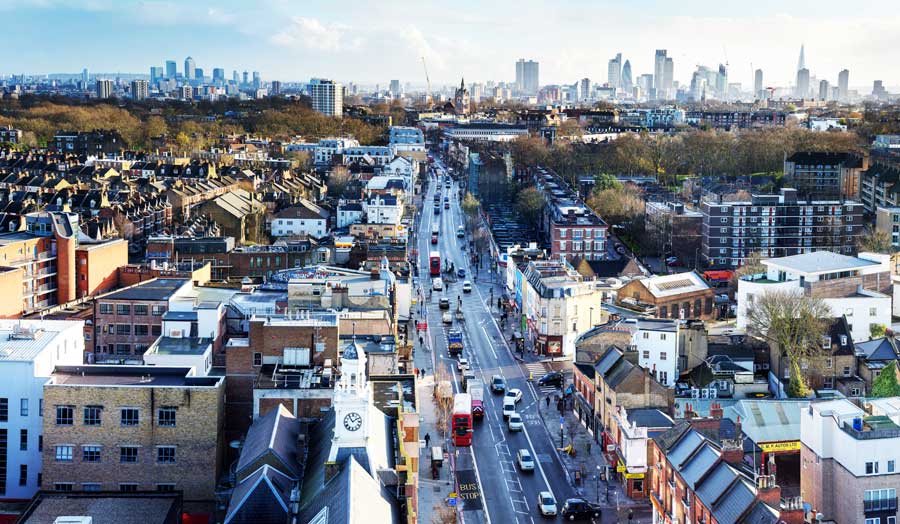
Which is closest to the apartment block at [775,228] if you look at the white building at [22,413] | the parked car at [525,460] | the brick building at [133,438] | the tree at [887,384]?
the tree at [887,384]

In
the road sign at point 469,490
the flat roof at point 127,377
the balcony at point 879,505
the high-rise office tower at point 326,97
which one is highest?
the high-rise office tower at point 326,97

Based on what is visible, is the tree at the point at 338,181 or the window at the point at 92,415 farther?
the tree at the point at 338,181

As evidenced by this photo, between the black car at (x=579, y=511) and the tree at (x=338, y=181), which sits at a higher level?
the tree at (x=338, y=181)

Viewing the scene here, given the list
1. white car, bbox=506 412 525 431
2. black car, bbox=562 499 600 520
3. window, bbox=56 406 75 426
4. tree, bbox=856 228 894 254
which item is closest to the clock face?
window, bbox=56 406 75 426

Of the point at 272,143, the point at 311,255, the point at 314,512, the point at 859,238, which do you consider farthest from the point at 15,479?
the point at 272,143

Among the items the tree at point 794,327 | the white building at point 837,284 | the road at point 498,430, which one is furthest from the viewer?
the white building at point 837,284

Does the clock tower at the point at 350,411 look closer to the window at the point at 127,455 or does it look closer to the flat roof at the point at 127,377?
the flat roof at the point at 127,377

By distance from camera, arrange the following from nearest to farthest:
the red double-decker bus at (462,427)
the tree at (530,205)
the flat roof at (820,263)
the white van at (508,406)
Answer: the red double-decker bus at (462,427)
the white van at (508,406)
the flat roof at (820,263)
the tree at (530,205)
